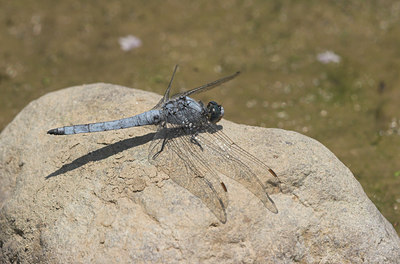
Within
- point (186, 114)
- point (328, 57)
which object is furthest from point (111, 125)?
point (328, 57)

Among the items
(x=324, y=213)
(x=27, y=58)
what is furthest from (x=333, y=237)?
(x=27, y=58)

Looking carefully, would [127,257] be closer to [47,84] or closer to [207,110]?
[207,110]

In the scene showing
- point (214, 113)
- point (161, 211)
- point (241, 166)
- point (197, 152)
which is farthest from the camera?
point (214, 113)

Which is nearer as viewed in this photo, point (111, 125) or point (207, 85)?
point (111, 125)

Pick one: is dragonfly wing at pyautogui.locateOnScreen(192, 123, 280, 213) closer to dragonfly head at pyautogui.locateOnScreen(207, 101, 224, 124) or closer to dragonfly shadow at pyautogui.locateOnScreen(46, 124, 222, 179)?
dragonfly head at pyautogui.locateOnScreen(207, 101, 224, 124)

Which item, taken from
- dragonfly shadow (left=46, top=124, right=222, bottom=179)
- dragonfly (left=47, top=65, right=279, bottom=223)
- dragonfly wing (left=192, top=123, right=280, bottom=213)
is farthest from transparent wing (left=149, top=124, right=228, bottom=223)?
dragonfly shadow (left=46, top=124, right=222, bottom=179)

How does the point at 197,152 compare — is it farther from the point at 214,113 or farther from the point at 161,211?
the point at 161,211

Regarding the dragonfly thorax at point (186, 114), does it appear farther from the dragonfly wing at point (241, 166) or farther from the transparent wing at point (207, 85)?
the transparent wing at point (207, 85)

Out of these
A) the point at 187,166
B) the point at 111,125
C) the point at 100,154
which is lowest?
the point at 187,166

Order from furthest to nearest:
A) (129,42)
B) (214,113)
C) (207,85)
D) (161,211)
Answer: (129,42), (207,85), (214,113), (161,211)
